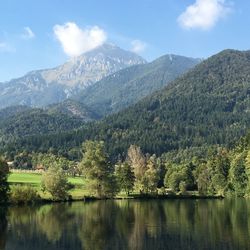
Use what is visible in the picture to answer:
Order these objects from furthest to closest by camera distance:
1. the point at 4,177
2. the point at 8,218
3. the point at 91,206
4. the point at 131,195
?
the point at 131,195, the point at 91,206, the point at 4,177, the point at 8,218

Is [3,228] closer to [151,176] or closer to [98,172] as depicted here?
[98,172]

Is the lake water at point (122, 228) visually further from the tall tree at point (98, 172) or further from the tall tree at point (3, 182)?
the tall tree at point (98, 172)

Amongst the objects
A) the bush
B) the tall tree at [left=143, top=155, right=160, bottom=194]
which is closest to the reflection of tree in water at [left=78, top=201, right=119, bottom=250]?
the bush

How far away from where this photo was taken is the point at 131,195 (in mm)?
159750

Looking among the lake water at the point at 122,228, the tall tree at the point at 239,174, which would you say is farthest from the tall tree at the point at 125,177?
the lake water at the point at 122,228

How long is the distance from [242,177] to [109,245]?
100301mm

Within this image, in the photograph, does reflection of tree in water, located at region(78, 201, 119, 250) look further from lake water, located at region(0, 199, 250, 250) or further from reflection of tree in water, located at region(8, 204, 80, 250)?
reflection of tree in water, located at region(8, 204, 80, 250)

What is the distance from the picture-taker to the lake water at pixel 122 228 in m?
63.9

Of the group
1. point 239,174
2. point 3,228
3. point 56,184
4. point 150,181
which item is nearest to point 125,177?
point 150,181

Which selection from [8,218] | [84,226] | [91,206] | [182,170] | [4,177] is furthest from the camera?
[182,170]

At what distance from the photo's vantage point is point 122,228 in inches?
3206

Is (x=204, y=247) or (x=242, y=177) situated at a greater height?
(x=242, y=177)

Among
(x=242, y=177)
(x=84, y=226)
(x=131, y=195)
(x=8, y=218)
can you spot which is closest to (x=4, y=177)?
(x=8, y=218)

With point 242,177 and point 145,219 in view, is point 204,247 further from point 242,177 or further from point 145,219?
point 242,177
